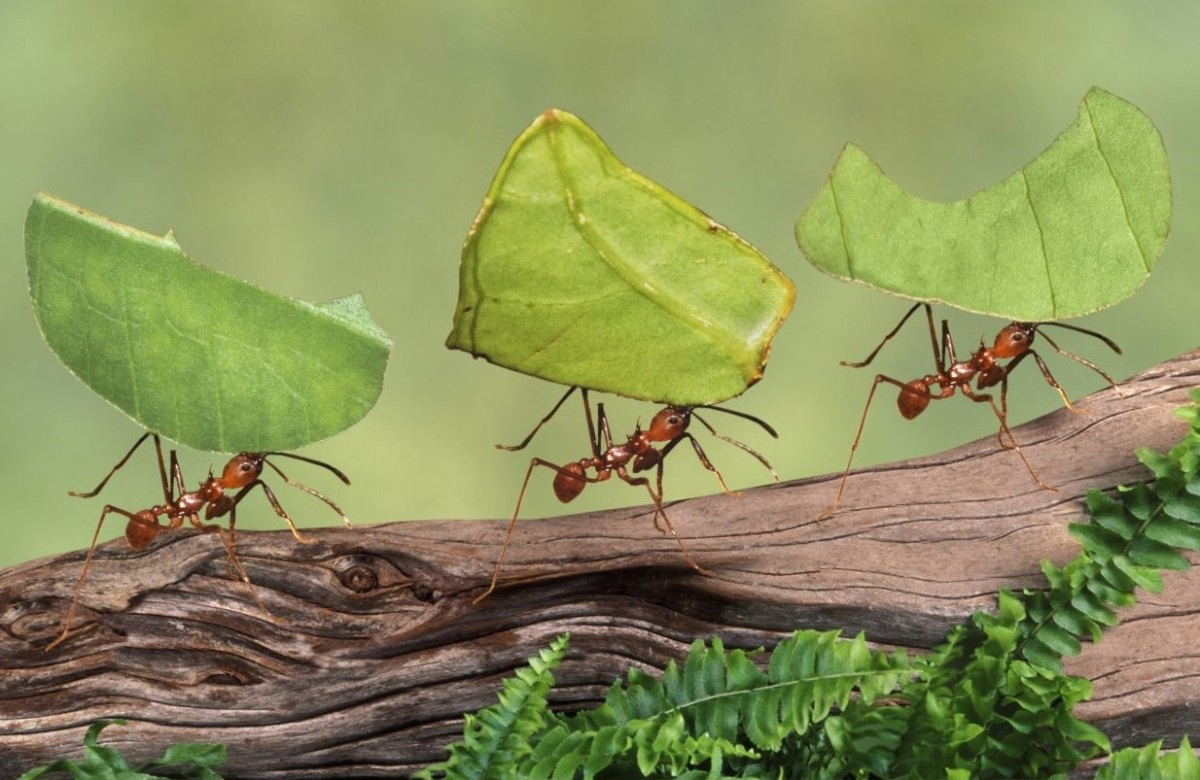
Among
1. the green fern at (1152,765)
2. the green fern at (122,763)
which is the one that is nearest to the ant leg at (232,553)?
the green fern at (122,763)

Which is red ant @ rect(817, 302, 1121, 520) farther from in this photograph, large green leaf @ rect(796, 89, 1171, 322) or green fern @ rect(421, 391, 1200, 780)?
green fern @ rect(421, 391, 1200, 780)

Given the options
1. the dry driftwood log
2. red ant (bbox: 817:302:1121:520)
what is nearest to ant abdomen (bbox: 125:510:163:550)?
the dry driftwood log

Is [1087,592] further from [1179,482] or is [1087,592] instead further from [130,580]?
[130,580]

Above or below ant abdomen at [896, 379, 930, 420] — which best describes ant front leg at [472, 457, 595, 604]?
below

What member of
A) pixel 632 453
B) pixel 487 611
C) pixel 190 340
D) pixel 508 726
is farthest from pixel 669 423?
pixel 190 340

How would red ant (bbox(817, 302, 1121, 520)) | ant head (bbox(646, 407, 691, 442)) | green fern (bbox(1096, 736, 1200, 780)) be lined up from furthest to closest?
red ant (bbox(817, 302, 1121, 520)) < ant head (bbox(646, 407, 691, 442)) < green fern (bbox(1096, 736, 1200, 780))

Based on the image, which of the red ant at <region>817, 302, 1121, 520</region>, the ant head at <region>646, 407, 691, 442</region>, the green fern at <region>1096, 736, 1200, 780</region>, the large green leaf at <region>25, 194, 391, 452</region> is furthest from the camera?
the red ant at <region>817, 302, 1121, 520</region>

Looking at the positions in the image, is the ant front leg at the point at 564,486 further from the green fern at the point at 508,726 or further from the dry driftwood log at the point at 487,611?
the green fern at the point at 508,726

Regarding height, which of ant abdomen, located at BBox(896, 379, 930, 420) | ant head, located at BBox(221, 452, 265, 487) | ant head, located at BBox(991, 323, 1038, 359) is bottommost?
ant head, located at BBox(221, 452, 265, 487)
